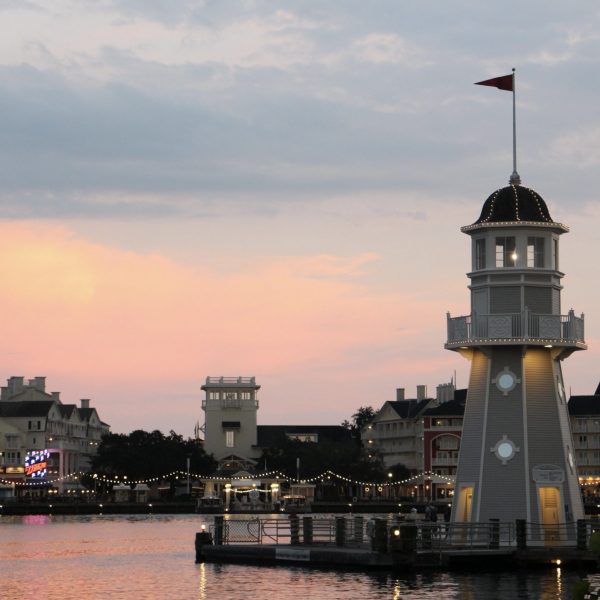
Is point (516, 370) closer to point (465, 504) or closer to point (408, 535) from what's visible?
point (465, 504)

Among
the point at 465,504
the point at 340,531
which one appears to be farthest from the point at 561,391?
the point at 340,531

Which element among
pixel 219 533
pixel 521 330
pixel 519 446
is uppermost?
pixel 521 330

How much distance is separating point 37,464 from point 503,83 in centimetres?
13841

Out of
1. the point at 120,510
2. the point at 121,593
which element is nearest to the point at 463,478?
the point at 121,593

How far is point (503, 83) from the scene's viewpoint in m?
63.6

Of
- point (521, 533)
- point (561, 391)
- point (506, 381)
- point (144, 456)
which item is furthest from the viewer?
point (144, 456)

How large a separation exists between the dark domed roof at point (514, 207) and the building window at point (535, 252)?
0.84 meters

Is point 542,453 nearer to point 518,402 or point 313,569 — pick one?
point 518,402

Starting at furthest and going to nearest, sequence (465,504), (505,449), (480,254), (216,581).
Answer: (480,254) < (465,504) < (505,449) < (216,581)

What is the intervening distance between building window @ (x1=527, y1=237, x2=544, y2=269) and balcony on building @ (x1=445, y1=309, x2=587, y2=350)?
217cm

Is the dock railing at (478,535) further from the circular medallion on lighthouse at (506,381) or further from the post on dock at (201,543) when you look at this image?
the post on dock at (201,543)

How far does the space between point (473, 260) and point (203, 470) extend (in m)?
138

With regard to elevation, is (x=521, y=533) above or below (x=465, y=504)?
below

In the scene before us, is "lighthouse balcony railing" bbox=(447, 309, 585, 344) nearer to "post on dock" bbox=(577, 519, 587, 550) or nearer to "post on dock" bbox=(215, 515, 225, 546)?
"post on dock" bbox=(577, 519, 587, 550)
